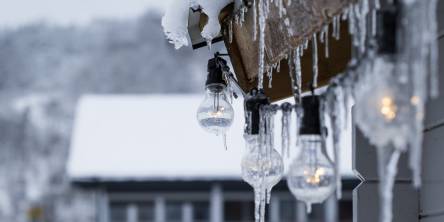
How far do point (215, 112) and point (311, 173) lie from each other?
83cm

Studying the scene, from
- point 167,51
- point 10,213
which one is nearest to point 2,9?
point 167,51

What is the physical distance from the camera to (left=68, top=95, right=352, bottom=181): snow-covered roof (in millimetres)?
13953

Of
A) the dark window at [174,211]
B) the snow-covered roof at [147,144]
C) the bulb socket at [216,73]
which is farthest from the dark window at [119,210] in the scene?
the bulb socket at [216,73]

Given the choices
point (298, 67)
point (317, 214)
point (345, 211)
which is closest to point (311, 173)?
point (298, 67)

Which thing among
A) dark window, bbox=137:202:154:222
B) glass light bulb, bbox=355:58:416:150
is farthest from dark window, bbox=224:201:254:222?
glass light bulb, bbox=355:58:416:150

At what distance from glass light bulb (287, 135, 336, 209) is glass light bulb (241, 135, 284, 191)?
395 millimetres

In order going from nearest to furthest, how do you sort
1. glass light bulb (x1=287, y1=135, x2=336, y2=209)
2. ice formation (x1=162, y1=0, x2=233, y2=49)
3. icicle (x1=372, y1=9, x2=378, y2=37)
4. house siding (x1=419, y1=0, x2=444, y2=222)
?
icicle (x1=372, y1=9, x2=378, y2=37), glass light bulb (x1=287, y1=135, x2=336, y2=209), house siding (x1=419, y1=0, x2=444, y2=222), ice formation (x1=162, y1=0, x2=233, y2=49)

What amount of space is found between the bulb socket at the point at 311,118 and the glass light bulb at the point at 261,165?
0.40 metres

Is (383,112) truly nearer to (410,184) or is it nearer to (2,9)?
(410,184)

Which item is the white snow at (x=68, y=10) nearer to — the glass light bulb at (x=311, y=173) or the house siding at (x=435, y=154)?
the house siding at (x=435, y=154)

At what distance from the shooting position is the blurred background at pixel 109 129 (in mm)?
14102

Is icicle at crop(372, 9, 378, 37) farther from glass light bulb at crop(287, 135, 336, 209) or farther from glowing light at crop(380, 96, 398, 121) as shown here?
glass light bulb at crop(287, 135, 336, 209)

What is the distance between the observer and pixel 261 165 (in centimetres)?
218

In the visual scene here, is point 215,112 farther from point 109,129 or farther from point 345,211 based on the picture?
point 109,129
